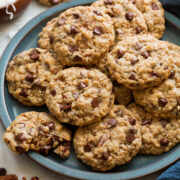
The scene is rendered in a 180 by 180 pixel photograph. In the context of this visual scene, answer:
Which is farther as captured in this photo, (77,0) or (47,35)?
(77,0)

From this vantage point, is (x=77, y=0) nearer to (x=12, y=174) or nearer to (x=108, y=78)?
(x=108, y=78)

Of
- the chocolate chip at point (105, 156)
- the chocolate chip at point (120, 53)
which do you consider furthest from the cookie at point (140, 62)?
the chocolate chip at point (105, 156)

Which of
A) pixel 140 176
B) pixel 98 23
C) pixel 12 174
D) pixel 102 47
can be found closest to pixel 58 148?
pixel 12 174

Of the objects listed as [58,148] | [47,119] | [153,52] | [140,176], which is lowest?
[140,176]

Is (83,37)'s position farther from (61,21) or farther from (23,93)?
(23,93)

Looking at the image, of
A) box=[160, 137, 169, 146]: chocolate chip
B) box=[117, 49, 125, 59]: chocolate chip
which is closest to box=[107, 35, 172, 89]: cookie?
box=[117, 49, 125, 59]: chocolate chip

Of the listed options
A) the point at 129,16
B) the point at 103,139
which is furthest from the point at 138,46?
the point at 103,139

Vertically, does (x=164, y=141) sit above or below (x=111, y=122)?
below
